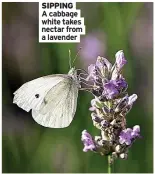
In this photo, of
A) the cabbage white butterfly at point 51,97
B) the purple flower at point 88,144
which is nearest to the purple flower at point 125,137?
the purple flower at point 88,144

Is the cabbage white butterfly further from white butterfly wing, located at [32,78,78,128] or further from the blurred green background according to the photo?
the blurred green background

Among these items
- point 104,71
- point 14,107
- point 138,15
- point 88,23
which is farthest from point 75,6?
point 104,71

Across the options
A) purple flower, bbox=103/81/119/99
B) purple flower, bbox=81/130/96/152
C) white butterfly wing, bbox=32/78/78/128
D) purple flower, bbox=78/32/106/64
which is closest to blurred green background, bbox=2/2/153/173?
purple flower, bbox=78/32/106/64

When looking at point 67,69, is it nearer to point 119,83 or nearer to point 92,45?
point 92,45

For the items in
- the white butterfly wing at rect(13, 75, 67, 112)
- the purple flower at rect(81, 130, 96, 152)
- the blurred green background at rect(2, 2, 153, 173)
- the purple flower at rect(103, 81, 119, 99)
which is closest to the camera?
the purple flower at rect(103, 81, 119, 99)

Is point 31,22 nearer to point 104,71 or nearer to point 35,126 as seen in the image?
point 35,126

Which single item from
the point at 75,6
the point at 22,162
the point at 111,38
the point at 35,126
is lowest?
the point at 22,162
